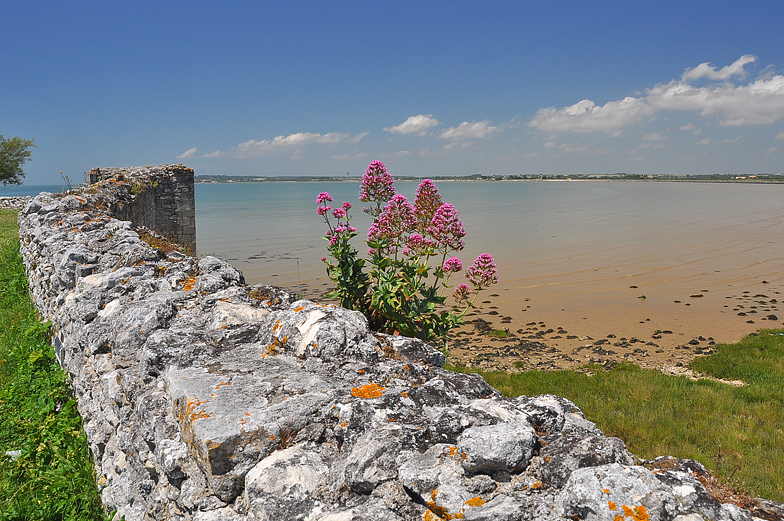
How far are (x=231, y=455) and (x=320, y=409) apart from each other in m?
0.44

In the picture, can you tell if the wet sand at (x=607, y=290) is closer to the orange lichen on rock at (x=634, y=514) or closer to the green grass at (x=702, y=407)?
the green grass at (x=702, y=407)

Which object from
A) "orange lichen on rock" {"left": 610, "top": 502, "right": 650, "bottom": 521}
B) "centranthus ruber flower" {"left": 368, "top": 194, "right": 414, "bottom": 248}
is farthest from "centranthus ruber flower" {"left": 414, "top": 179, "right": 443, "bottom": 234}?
"orange lichen on rock" {"left": 610, "top": 502, "right": 650, "bottom": 521}

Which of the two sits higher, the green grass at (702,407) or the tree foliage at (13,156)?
the tree foliage at (13,156)

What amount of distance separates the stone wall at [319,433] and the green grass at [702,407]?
398 cm

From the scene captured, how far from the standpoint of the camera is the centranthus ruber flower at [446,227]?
6297mm

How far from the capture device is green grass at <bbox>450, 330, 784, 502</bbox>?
20.2 feet

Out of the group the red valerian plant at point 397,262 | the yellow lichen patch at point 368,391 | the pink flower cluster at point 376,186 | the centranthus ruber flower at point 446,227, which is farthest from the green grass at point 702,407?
the pink flower cluster at point 376,186

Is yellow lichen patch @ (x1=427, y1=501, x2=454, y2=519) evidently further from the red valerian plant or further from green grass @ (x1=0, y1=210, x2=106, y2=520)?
the red valerian plant

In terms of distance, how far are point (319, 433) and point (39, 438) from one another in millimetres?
4220

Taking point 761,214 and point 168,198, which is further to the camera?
point 761,214

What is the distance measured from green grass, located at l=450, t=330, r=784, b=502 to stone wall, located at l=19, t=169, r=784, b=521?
398 centimetres

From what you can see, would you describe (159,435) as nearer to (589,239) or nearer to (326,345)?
(326,345)

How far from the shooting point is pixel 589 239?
1192 inches

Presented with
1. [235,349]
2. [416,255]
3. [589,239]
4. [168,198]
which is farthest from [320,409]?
[589,239]
